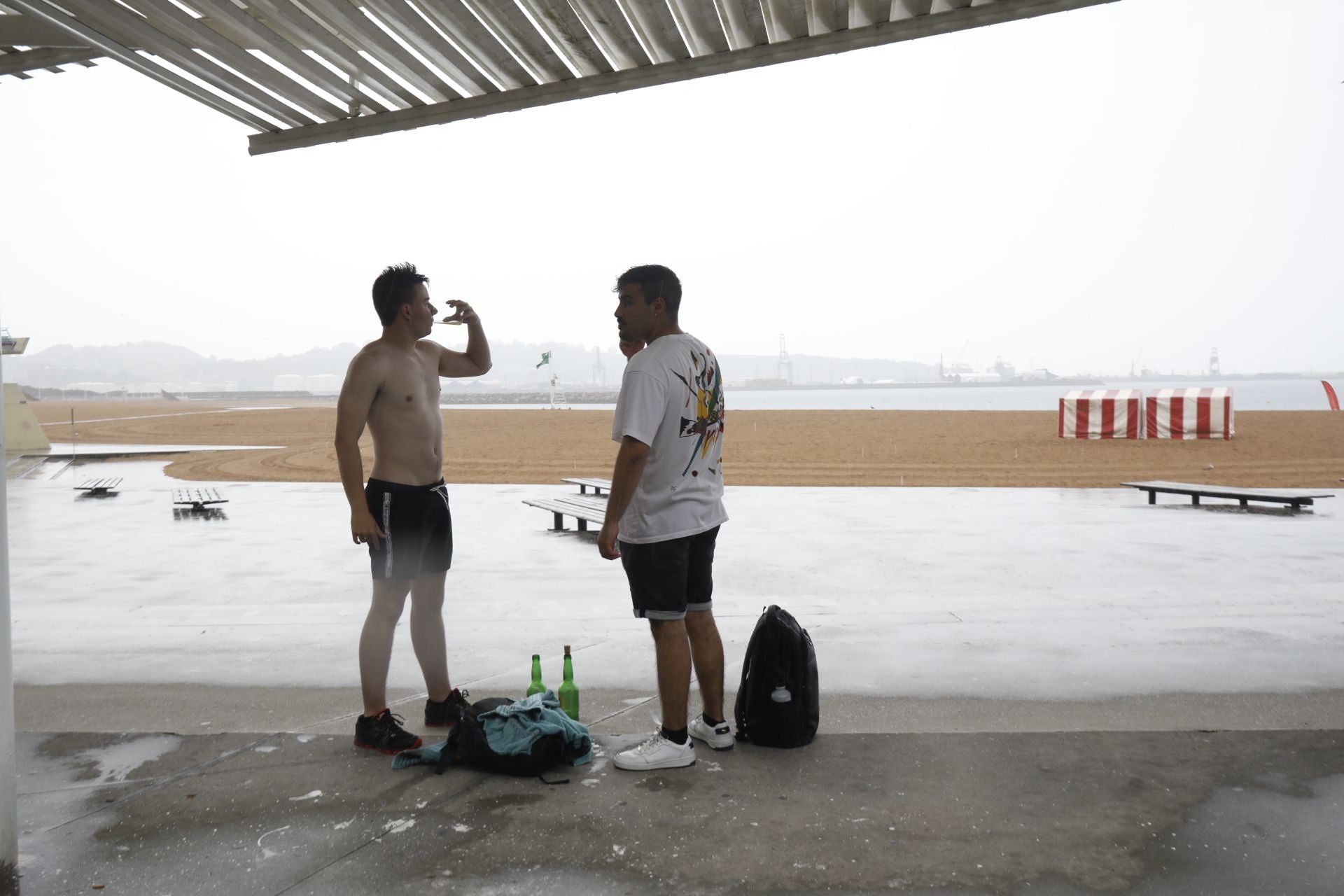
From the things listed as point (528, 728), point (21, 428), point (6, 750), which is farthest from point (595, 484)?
point (21, 428)

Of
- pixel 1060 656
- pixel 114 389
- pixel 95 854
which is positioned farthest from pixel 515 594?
pixel 114 389

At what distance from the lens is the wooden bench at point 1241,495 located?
443 inches

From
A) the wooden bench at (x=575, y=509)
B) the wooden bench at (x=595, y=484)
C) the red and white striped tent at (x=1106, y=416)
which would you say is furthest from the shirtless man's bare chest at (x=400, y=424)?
the red and white striped tent at (x=1106, y=416)

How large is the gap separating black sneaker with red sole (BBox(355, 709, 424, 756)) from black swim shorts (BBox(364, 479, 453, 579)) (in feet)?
1.80

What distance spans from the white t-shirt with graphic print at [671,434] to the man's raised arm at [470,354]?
37.9 inches

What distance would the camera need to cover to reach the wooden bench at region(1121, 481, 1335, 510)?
11.2 meters

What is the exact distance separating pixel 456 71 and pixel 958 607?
4431 mm

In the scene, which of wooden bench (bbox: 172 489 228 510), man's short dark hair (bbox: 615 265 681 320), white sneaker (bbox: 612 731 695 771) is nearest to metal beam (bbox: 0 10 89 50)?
man's short dark hair (bbox: 615 265 681 320)

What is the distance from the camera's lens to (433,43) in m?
4.16

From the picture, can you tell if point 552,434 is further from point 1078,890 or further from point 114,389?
point 114,389

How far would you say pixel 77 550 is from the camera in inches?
367

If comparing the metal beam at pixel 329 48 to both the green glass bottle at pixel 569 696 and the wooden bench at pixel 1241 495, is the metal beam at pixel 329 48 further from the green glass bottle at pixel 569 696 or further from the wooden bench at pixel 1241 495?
the wooden bench at pixel 1241 495

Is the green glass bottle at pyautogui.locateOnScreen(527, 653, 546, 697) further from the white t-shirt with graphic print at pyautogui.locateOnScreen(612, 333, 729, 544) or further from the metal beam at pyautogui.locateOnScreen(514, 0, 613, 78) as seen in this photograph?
the metal beam at pyautogui.locateOnScreen(514, 0, 613, 78)

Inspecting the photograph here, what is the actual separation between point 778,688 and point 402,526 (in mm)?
1625
